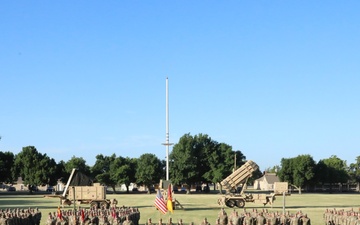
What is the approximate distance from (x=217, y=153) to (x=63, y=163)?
91.2 ft

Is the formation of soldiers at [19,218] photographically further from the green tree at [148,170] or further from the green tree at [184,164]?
the green tree at [148,170]

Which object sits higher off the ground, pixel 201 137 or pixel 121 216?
pixel 201 137

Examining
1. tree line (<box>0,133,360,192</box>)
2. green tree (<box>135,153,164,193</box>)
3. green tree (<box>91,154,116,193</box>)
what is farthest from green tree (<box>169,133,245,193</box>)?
green tree (<box>91,154,116,193</box>)

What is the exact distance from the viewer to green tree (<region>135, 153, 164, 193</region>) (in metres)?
86.0

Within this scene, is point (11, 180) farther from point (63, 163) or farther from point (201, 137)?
point (201, 137)

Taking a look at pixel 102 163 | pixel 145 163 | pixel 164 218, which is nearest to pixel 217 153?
pixel 145 163

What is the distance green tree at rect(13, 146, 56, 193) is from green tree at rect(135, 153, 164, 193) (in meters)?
14.2

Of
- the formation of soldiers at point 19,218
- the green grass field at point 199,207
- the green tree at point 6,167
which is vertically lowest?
the green grass field at point 199,207

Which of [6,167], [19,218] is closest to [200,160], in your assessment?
[6,167]

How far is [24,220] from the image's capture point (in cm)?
2641

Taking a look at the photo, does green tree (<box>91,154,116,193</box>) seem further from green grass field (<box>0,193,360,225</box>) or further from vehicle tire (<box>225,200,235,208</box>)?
vehicle tire (<box>225,200,235,208</box>)

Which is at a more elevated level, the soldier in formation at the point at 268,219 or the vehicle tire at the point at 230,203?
the soldier in formation at the point at 268,219

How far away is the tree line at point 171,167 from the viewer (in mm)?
82875

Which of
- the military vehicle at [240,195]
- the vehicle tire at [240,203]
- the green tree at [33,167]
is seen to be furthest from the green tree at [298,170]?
the vehicle tire at [240,203]
